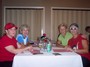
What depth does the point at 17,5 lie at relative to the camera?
5781mm

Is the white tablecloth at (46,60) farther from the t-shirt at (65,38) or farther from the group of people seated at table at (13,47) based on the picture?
the t-shirt at (65,38)

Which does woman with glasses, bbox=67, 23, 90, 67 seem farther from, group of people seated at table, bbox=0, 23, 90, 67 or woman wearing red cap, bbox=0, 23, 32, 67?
woman wearing red cap, bbox=0, 23, 32, 67

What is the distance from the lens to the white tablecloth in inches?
95.3

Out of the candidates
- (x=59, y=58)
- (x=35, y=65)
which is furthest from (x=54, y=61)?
(x=35, y=65)

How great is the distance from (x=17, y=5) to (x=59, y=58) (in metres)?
3.73

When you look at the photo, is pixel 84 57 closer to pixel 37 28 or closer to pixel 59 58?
pixel 59 58

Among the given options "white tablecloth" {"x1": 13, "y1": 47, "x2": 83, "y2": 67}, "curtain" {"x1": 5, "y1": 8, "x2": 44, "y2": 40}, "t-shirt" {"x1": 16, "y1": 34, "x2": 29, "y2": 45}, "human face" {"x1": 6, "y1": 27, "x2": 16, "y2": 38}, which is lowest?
"white tablecloth" {"x1": 13, "y1": 47, "x2": 83, "y2": 67}

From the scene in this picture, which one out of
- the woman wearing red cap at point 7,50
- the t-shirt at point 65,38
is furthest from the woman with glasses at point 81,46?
the woman wearing red cap at point 7,50

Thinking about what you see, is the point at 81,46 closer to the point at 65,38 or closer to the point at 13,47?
the point at 65,38

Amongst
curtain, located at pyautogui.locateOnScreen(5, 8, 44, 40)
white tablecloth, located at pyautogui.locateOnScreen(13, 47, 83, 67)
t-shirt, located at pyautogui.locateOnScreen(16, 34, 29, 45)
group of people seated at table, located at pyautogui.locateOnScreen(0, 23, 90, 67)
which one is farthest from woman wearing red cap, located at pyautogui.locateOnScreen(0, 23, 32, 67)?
curtain, located at pyautogui.locateOnScreen(5, 8, 44, 40)

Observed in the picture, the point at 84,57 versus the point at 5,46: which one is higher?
the point at 5,46

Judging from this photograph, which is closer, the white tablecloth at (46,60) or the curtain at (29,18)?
the white tablecloth at (46,60)

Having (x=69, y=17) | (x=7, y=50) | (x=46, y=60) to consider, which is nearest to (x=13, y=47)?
(x=7, y=50)

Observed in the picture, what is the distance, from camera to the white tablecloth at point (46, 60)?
242cm
